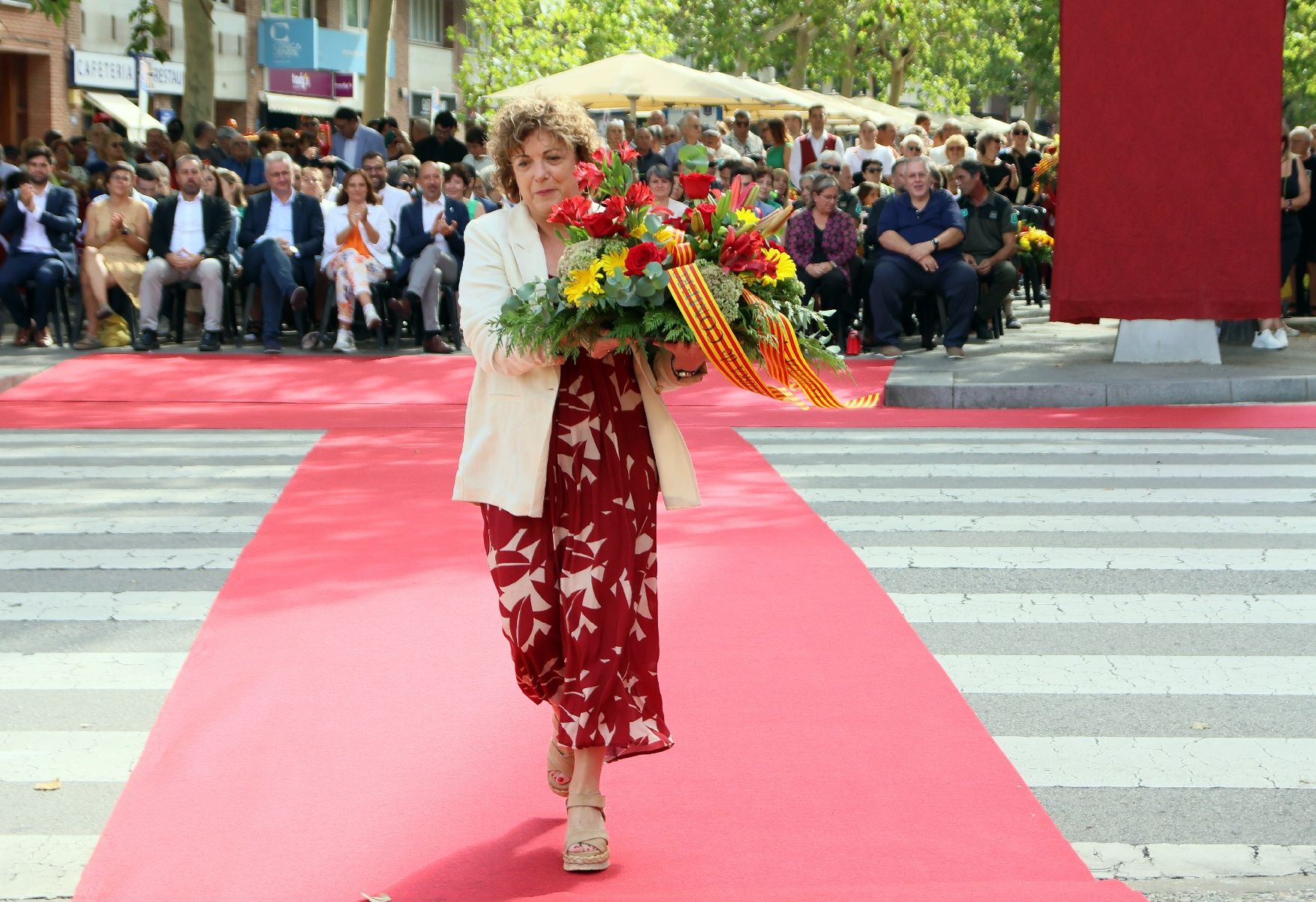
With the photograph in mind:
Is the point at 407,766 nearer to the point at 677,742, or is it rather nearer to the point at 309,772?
the point at 309,772

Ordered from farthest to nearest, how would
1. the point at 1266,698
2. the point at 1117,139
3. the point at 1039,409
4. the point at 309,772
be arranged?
the point at 1117,139, the point at 1039,409, the point at 1266,698, the point at 309,772

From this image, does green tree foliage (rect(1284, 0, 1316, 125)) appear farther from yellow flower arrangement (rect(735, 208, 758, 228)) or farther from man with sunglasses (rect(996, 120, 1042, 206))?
yellow flower arrangement (rect(735, 208, 758, 228))

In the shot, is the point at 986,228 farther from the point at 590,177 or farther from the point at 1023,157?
the point at 590,177

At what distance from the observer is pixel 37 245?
1734 centimetres

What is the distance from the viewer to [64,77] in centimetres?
4125

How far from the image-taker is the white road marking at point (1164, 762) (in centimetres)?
545

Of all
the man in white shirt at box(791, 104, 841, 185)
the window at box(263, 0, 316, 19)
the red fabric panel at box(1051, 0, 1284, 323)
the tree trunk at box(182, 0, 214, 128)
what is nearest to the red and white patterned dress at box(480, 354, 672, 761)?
the red fabric panel at box(1051, 0, 1284, 323)

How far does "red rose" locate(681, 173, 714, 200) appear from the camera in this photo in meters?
4.81

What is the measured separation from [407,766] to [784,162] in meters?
20.0

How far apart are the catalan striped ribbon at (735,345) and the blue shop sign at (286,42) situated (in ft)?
164

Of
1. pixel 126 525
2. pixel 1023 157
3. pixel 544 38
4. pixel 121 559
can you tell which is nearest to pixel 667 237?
pixel 121 559

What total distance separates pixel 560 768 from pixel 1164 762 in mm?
2002

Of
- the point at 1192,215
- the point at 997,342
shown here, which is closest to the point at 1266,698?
the point at 1192,215

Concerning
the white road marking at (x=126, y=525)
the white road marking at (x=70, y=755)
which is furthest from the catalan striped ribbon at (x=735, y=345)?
the white road marking at (x=126, y=525)
